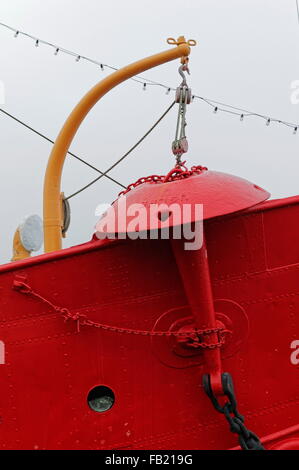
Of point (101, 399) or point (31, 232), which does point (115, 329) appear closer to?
point (101, 399)

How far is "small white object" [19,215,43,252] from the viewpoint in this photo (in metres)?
5.84

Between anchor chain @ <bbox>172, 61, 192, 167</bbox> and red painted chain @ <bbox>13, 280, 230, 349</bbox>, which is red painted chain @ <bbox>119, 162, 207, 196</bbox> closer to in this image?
anchor chain @ <bbox>172, 61, 192, 167</bbox>

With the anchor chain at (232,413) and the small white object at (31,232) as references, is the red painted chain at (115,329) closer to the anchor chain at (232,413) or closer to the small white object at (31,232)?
the anchor chain at (232,413)

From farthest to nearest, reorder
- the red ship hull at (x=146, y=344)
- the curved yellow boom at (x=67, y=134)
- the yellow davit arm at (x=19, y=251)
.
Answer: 1. the curved yellow boom at (x=67, y=134)
2. the yellow davit arm at (x=19, y=251)
3. the red ship hull at (x=146, y=344)

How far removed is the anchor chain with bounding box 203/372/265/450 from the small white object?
2719 millimetres

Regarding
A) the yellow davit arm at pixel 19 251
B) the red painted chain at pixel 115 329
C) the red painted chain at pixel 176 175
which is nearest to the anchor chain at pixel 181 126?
the red painted chain at pixel 176 175

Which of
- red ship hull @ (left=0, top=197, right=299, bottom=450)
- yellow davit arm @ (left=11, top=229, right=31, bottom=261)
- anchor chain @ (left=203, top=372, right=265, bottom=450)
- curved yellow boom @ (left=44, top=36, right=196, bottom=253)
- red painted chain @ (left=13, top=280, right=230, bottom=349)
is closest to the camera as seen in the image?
anchor chain @ (left=203, top=372, right=265, bottom=450)

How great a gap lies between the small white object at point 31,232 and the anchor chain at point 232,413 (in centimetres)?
272

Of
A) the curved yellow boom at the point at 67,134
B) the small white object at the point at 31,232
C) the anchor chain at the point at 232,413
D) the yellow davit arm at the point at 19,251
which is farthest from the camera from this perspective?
the curved yellow boom at the point at 67,134

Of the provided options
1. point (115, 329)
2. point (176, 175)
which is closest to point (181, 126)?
point (176, 175)

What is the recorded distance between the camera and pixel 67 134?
21.4 feet

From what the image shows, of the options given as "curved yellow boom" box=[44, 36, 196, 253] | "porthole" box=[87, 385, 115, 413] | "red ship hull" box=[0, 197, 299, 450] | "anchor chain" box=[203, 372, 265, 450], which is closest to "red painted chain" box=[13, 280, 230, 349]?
"red ship hull" box=[0, 197, 299, 450]

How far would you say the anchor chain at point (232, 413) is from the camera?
3.83m

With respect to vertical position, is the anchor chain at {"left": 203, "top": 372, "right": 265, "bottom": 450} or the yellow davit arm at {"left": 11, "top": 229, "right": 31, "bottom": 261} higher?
the yellow davit arm at {"left": 11, "top": 229, "right": 31, "bottom": 261}
